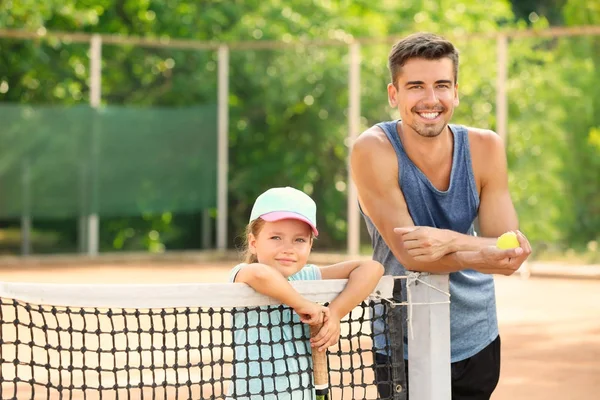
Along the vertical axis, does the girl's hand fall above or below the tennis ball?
below

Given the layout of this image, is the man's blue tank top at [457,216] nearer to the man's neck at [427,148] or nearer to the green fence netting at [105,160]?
the man's neck at [427,148]

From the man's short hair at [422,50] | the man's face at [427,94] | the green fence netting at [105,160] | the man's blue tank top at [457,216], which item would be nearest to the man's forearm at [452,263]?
the man's blue tank top at [457,216]

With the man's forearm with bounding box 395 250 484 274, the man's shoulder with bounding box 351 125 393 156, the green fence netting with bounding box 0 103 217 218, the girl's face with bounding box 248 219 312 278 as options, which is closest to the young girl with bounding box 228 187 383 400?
the girl's face with bounding box 248 219 312 278

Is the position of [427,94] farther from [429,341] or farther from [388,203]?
[429,341]

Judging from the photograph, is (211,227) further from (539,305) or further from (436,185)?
(436,185)

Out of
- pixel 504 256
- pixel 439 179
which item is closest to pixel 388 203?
pixel 439 179

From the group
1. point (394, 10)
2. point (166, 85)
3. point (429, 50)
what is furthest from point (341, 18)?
point (429, 50)

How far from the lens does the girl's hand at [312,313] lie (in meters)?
2.87

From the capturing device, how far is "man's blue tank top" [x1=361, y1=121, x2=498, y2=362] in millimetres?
3221

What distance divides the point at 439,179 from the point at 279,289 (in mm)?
642

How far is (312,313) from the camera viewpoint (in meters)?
2.88

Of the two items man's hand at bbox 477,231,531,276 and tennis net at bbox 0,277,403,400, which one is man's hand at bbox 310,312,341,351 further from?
man's hand at bbox 477,231,531,276

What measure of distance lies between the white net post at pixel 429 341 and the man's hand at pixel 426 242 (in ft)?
0.19

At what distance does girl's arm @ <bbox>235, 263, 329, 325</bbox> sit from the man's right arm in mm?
308
